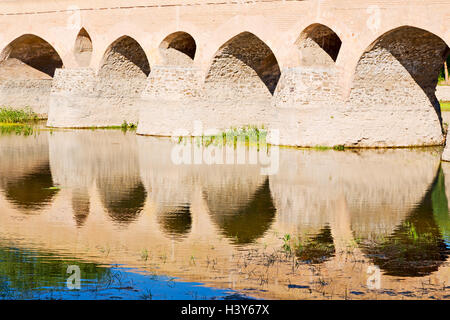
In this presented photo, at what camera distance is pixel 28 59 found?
25219mm

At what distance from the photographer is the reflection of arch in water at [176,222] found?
915 centimetres

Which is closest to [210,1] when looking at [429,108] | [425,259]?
[429,108]

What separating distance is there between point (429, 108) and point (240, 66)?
485 cm

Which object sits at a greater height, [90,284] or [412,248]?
[412,248]

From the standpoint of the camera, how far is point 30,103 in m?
25.0

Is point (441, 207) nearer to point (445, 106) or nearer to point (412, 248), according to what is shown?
point (412, 248)

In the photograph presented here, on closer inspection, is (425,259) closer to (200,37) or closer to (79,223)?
(79,223)

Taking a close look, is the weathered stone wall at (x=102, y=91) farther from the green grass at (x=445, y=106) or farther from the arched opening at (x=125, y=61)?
the green grass at (x=445, y=106)

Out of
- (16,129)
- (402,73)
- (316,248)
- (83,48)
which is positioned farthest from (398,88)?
(16,129)

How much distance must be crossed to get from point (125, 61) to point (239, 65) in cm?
413

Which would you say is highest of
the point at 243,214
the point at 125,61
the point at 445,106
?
the point at 125,61

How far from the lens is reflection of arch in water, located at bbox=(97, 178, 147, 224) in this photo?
33.6 ft

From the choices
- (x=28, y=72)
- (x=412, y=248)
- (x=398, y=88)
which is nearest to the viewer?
(x=412, y=248)

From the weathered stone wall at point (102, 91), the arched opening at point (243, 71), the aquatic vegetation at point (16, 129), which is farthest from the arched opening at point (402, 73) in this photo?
the aquatic vegetation at point (16, 129)
